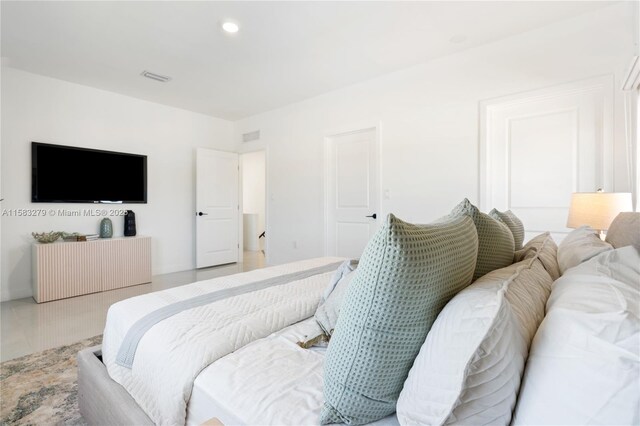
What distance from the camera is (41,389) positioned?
1736 millimetres

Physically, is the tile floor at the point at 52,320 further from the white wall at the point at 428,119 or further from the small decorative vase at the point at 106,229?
the white wall at the point at 428,119

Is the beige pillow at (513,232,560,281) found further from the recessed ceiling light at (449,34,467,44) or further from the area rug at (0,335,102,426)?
the recessed ceiling light at (449,34,467,44)

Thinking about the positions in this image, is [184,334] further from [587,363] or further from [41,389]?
[41,389]

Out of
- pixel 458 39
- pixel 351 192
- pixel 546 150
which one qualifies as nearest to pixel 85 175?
pixel 351 192

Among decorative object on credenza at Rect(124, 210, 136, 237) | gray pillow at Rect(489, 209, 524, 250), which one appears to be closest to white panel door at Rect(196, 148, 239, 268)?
decorative object on credenza at Rect(124, 210, 136, 237)

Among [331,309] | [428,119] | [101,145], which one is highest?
[428,119]

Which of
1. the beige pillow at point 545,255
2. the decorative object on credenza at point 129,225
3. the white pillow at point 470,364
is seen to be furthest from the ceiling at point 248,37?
the white pillow at point 470,364

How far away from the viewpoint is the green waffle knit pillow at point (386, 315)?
0.62m

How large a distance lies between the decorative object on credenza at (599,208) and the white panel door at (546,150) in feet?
2.23

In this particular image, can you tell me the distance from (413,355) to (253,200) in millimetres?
7752

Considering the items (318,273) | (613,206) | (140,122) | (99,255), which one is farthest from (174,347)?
(140,122)

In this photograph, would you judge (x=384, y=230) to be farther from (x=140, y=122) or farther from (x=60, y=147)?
(x=140, y=122)

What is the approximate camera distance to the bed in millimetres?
494

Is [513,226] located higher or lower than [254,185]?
lower
